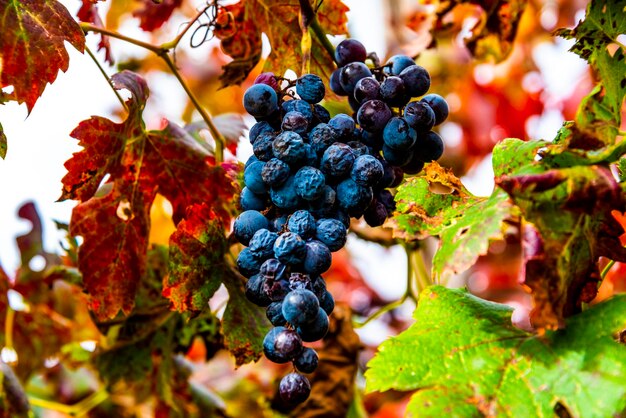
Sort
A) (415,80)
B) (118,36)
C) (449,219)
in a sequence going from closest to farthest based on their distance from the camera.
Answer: (449,219), (415,80), (118,36)

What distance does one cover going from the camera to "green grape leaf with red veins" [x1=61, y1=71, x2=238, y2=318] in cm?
110

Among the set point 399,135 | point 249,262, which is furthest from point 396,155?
point 249,262

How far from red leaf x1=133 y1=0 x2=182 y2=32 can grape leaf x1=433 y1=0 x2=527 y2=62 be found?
581mm

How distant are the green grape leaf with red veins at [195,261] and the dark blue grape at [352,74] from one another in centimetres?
28

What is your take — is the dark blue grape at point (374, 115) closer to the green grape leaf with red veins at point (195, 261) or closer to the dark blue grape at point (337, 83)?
the dark blue grape at point (337, 83)

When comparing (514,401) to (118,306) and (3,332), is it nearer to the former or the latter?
(118,306)

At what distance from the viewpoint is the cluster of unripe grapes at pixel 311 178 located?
30.1 inches

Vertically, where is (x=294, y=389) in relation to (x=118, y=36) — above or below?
below

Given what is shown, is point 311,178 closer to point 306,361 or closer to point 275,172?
point 275,172

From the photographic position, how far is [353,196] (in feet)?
2.77

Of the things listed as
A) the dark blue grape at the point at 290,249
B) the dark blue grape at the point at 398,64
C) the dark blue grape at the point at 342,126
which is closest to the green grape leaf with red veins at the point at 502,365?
the dark blue grape at the point at 290,249

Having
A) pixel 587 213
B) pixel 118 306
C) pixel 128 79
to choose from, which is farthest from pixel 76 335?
pixel 587 213

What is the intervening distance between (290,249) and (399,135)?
0.74 ft

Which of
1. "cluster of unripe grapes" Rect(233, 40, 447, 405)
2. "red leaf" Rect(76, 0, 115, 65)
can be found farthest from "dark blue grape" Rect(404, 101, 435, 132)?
"red leaf" Rect(76, 0, 115, 65)
